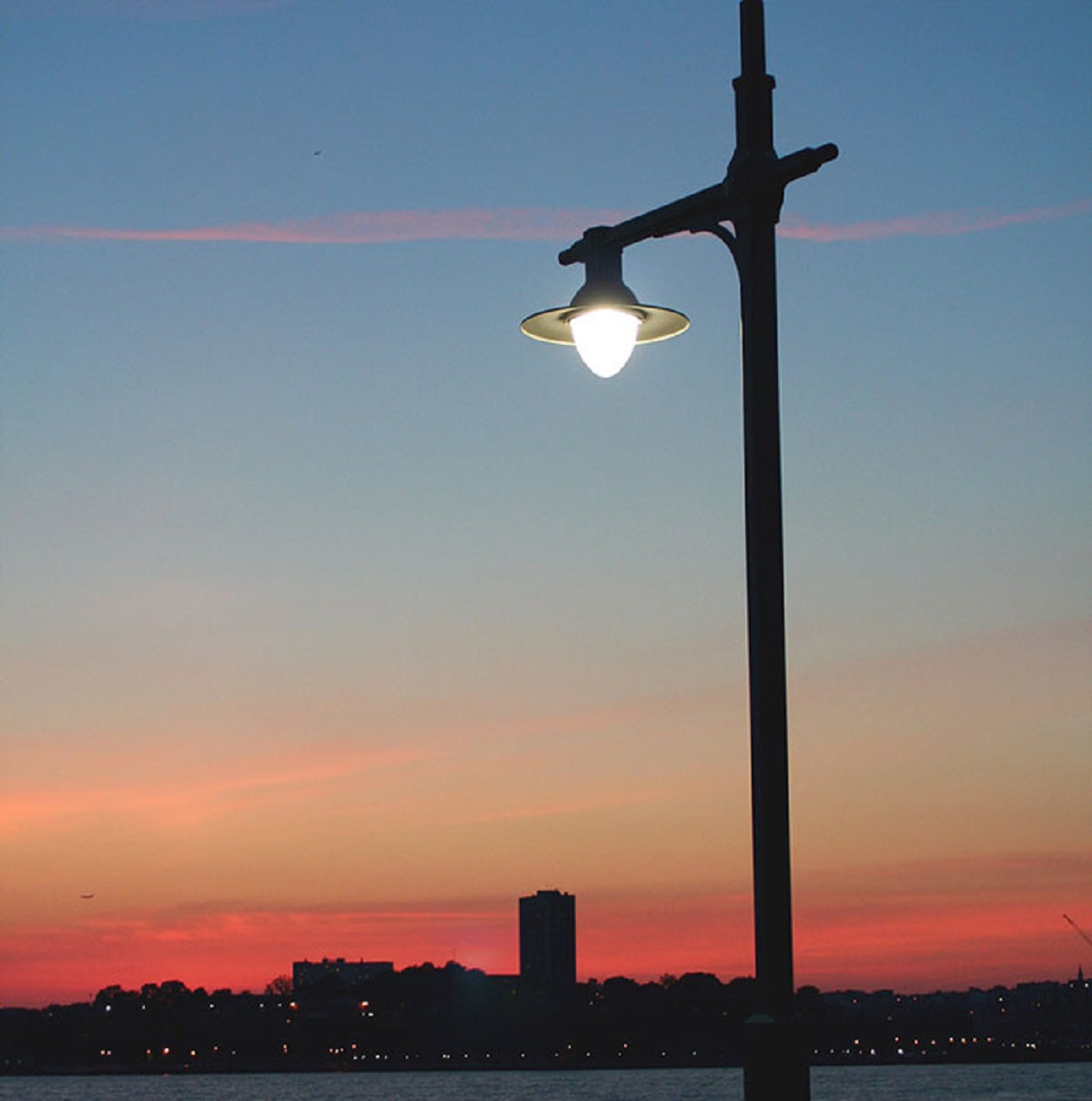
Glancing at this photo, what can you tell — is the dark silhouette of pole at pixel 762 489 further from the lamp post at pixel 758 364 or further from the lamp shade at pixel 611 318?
the lamp shade at pixel 611 318

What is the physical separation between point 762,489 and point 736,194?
1663 millimetres

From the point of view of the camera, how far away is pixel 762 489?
9578 millimetres

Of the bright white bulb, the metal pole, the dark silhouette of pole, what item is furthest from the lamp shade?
the metal pole

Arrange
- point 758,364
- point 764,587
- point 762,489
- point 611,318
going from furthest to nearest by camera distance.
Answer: point 611,318
point 758,364
point 762,489
point 764,587

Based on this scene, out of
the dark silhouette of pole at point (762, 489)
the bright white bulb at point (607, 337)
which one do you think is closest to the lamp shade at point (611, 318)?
the bright white bulb at point (607, 337)

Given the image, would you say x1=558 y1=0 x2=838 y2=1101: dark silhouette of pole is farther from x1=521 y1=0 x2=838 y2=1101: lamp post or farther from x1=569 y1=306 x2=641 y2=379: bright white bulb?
x1=569 y1=306 x2=641 y2=379: bright white bulb

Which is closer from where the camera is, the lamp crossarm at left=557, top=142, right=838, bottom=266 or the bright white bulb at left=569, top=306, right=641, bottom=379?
the lamp crossarm at left=557, top=142, right=838, bottom=266

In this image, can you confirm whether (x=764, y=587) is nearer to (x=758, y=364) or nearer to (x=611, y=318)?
(x=758, y=364)

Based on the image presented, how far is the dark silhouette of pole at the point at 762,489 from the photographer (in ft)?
29.2

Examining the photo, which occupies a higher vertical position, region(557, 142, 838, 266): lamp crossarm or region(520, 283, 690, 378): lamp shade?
region(557, 142, 838, 266): lamp crossarm

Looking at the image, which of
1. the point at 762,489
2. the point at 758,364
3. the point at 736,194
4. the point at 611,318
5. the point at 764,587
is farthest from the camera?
the point at 611,318

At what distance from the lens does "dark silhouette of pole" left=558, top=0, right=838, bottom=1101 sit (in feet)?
29.2

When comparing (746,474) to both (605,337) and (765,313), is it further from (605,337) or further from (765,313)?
(605,337)

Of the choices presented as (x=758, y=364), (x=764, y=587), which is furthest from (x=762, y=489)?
Answer: (x=758, y=364)
